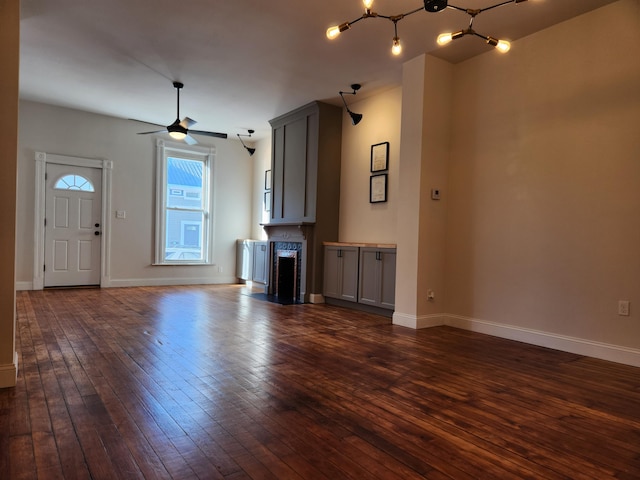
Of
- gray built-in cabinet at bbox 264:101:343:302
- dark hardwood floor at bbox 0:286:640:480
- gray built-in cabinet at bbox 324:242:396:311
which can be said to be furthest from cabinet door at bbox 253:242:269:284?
dark hardwood floor at bbox 0:286:640:480

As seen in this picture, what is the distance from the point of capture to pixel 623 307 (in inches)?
123

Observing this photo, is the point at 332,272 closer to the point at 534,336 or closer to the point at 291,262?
the point at 291,262

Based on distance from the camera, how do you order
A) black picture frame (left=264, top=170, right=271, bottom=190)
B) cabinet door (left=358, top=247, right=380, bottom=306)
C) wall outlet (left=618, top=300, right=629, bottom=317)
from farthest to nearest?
1. black picture frame (left=264, top=170, right=271, bottom=190)
2. cabinet door (left=358, top=247, right=380, bottom=306)
3. wall outlet (left=618, top=300, right=629, bottom=317)

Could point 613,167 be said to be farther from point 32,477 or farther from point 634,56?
point 32,477

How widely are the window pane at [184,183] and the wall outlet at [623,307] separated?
270 inches

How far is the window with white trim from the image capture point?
7.46 meters

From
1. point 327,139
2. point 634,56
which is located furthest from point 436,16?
point 327,139

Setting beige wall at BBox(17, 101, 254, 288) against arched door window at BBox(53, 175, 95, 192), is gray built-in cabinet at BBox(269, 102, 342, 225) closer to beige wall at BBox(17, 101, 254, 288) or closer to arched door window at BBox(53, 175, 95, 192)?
beige wall at BBox(17, 101, 254, 288)

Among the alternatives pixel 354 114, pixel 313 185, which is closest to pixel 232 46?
pixel 354 114

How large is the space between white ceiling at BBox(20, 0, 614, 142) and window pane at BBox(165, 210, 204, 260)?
234 cm

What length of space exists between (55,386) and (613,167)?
424 centimetres

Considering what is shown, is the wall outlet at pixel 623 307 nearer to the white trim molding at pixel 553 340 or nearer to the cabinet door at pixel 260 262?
the white trim molding at pixel 553 340

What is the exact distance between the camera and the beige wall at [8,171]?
2314 millimetres

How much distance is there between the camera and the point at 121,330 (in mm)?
3828
